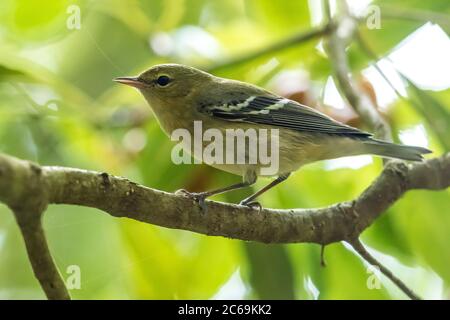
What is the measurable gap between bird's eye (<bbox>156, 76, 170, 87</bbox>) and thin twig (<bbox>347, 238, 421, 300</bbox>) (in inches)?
42.9

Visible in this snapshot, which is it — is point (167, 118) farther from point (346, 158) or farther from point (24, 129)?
point (346, 158)

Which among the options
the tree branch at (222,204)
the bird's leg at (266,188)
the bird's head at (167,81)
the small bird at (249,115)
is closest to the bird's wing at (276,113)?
the small bird at (249,115)

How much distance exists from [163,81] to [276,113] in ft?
1.79

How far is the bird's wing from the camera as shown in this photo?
10.1 ft

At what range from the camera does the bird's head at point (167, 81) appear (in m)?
3.00

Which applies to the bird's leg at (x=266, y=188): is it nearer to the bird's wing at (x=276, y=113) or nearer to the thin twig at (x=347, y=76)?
the bird's wing at (x=276, y=113)

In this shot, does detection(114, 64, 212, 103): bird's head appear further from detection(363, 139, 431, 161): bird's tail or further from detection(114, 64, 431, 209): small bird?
detection(363, 139, 431, 161): bird's tail

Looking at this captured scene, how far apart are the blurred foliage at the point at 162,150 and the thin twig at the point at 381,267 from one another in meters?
0.20

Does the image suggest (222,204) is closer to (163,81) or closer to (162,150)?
(162,150)

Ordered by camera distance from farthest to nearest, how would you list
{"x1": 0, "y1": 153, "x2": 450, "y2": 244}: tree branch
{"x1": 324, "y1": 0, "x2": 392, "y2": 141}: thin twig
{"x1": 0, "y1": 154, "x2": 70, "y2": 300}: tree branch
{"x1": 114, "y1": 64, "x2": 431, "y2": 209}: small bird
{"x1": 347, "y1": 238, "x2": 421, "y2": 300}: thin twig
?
{"x1": 324, "y1": 0, "x2": 392, "y2": 141}: thin twig, {"x1": 114, "y1": 64, "x2": 431, "y2": 209}: small bird, {"x1": 347, "y1": 238, "x2": 421, "y2": 300}: thin twig, {"x1": 0, "y1": 153, "x2": 450, "y2": 244}: tree branch, {"x1": 0, "y1": 154, "x2": 70, "y2": 300}: tree branch

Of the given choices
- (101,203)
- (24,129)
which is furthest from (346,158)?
(101,203)

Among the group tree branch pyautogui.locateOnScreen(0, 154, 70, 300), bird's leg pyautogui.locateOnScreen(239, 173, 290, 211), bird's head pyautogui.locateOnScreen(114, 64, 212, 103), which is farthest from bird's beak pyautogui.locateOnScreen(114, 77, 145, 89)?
tree branch pyautogui.locateOnScreen(0, 154, 70, 300)

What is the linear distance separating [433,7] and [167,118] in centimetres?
145

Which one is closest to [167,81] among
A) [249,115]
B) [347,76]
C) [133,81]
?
[133,81]
